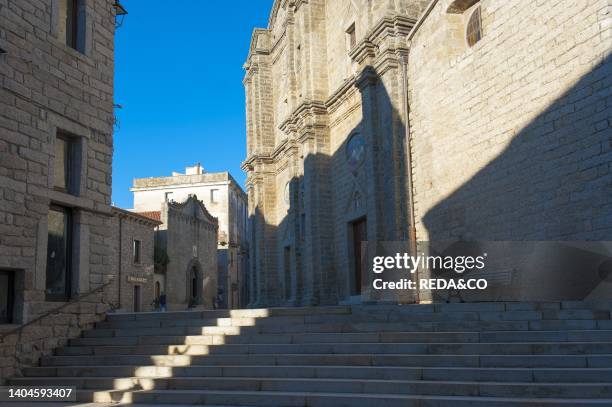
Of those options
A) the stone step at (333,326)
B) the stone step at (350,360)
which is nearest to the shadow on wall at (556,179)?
the stone step at (333,326)

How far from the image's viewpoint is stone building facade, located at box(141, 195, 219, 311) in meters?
34.9

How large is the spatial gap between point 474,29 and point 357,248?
8.51 m

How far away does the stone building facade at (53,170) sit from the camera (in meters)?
9.55

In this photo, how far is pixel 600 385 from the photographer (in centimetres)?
638

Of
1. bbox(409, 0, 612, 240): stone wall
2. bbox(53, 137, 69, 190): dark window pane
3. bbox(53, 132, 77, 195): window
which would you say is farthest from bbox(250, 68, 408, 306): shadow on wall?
bbox(53, 137, 69, 190): dark window pane

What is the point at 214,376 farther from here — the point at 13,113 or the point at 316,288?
the point at 316,288

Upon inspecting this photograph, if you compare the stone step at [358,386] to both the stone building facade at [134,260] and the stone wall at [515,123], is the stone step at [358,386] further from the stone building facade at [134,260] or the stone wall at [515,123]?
the stone building facade at [134,260]

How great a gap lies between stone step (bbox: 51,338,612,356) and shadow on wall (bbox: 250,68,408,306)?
457 cm

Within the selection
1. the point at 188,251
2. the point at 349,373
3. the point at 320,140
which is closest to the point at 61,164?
the point at 349,373

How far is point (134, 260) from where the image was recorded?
30922 millimetres

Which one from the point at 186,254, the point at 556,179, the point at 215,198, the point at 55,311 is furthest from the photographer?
the point at 215,198

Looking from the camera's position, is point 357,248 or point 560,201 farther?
point 357,248

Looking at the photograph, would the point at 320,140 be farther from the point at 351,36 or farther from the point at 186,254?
the point at 186,254

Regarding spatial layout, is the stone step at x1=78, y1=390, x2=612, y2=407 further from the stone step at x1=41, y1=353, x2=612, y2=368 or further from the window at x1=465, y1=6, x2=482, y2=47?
the window at x1=465, y1=6, x2=482, y2=47
